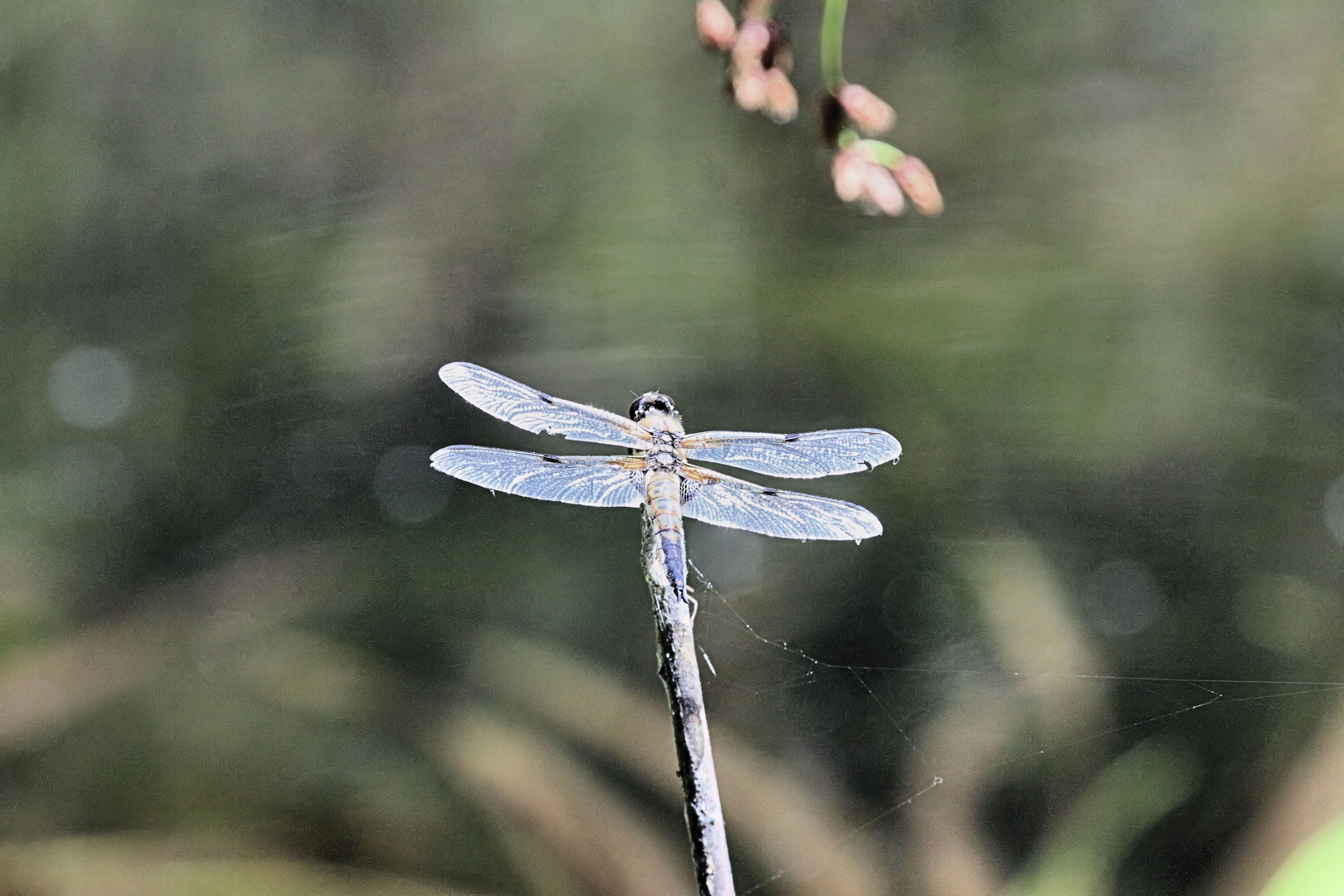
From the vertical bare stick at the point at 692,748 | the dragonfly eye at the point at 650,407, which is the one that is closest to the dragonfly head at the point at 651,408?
the dragonfly eye at the point at 650,407

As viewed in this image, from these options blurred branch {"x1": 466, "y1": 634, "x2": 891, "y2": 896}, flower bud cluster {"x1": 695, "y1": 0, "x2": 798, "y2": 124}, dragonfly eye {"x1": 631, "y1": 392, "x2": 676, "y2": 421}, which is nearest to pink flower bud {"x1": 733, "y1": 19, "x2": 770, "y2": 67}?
flower bud cluster {"x1": 695, "y1": 0, "x2": 798, "y2": 124}

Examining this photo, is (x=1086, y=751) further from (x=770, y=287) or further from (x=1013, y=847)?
(x=770, y=287)

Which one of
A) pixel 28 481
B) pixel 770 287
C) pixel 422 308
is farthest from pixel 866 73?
pixel 28 481

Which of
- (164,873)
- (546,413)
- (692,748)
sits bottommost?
(164,873)

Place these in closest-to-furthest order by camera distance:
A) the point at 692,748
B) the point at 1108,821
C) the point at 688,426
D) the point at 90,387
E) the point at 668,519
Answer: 1. the point at 692,748
2. the point at 668,519
3. the point at 1108,821
4. the point at 688,426
5. the point at 90,387

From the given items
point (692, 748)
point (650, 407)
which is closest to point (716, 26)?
point (650, 407)

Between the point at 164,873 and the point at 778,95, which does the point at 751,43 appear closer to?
the point at 778,95

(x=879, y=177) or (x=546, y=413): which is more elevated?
(x=879, y=177)
